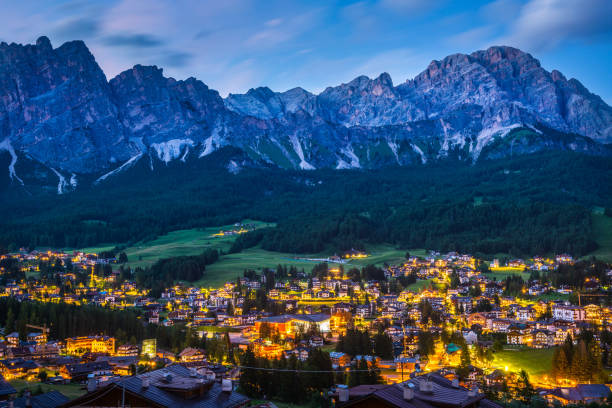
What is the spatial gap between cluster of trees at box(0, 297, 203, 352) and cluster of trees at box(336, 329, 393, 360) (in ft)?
57.6

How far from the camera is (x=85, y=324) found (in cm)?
8312

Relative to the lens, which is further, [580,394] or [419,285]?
[419,285]

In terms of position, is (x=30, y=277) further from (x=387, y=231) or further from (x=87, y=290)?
(x=387, y=231)

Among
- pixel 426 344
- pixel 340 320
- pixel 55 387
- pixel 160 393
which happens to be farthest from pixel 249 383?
pixel 340 320

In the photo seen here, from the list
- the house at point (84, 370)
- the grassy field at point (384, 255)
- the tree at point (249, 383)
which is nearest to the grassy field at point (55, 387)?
the house at point (84, 370)

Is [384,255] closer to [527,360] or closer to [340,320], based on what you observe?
[340,320]

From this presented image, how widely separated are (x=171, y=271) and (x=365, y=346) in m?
79.6

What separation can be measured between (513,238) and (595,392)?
11781cm

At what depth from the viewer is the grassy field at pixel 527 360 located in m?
67.2

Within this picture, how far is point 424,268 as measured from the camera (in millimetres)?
147000

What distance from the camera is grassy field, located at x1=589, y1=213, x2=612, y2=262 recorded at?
14439 cm

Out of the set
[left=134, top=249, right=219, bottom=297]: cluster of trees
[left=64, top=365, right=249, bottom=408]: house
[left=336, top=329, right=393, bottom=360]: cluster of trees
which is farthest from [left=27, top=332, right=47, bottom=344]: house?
[left=64, top=365, right=249, bottom=408]: house

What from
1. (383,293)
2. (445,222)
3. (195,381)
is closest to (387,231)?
(445,222)

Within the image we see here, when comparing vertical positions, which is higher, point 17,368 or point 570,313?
point 17,368
